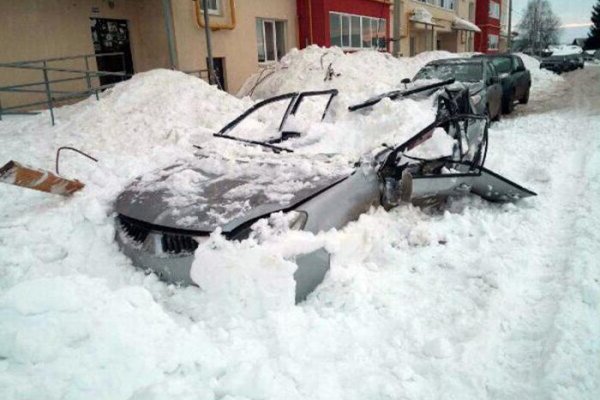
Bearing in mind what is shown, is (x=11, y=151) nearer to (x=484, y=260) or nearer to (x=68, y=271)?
(x=68, y=271)

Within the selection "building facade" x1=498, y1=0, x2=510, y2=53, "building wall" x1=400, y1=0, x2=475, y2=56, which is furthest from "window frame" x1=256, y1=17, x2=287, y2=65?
"building facade" x1=498, y1=0, x2=510, y2=53

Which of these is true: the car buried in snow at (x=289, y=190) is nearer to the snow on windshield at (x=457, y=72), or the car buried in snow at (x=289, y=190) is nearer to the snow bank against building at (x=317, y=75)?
the snow on windshield at (x=457, y=72)

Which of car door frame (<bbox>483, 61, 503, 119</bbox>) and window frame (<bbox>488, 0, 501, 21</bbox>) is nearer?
car door frame (<bbox>483, 61, 503, 119</bbox>)

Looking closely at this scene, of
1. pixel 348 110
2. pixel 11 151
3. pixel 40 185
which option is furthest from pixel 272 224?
pixel 11 151

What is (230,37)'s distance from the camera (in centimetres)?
1391

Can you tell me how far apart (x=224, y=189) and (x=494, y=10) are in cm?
4852

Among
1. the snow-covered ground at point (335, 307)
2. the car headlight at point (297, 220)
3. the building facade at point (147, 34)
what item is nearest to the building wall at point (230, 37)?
the building facade at point (147, 34)

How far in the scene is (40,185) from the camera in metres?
4.34

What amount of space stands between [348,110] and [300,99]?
1.96 feet

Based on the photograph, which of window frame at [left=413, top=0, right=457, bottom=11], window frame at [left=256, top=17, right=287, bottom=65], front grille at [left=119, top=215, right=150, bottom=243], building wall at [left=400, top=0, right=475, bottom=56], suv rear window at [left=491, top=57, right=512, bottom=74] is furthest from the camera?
window frame at [left=413, top=0, right=457, bottom=11]

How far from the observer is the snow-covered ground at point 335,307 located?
2260 millimetres

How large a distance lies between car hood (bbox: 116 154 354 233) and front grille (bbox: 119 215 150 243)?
0.21 feet

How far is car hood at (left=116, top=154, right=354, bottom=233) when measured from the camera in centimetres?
306

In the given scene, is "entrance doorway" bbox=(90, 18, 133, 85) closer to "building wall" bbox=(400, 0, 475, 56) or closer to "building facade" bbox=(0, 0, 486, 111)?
"building facade" bbox=(0, 0, 486, 111)
